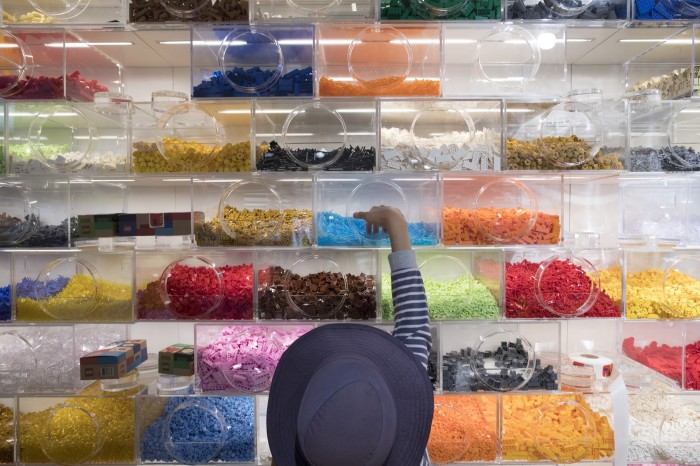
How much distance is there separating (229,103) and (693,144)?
228 centimetres

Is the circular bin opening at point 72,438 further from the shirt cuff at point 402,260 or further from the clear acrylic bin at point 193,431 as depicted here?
the shirt cuff at point 402,260

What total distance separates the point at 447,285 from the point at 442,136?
71cm

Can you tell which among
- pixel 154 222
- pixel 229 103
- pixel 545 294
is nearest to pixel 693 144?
pixel 545 294

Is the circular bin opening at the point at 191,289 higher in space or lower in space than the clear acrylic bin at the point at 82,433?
higher

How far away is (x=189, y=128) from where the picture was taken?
250 centimetres

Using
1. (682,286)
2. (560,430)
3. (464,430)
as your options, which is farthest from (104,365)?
(682,286)

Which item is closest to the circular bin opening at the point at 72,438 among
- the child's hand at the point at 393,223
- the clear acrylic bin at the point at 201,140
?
the clear acrylic bin at the point at 201,140

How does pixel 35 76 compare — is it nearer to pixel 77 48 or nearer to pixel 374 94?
pixel 77 48

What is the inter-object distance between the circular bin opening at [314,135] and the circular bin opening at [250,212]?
9.1 inches

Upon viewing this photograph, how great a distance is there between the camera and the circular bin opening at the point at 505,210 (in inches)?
97.2

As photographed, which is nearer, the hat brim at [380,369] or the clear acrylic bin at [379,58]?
the hat brim at [380,369]

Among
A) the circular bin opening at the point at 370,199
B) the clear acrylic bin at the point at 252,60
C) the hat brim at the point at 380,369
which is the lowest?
the hat brim at the point at 380,369

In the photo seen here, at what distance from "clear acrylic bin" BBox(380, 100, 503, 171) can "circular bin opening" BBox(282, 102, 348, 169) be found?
21 cm

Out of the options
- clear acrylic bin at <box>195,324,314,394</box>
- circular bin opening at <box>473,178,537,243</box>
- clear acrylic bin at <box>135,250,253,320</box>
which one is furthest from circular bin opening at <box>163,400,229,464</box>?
circular bin opening at <box>473,178,537,243</box>
